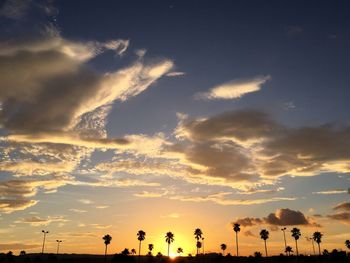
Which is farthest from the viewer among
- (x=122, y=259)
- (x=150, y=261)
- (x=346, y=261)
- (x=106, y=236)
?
(x=150, y=261)

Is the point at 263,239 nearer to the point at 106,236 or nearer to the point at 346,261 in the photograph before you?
the point at 346,261

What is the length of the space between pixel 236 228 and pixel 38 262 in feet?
317

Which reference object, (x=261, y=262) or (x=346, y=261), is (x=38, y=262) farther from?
(x=346, y=261)

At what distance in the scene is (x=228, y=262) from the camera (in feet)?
654

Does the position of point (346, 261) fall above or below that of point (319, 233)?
below

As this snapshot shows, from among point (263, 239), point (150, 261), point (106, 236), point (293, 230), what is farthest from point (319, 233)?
point (106, 236)

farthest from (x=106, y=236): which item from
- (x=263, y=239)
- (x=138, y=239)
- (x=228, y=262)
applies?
(x=263, y=239)

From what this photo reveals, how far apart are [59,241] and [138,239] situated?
35.7 metres

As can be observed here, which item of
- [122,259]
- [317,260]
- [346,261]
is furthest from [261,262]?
[122,259]

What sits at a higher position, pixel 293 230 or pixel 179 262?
pixel 293 230

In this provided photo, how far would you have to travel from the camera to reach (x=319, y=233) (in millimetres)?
192750

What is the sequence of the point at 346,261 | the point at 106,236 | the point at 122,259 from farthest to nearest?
the point at 106,236 < the point at 346,261 < the point at 122,259

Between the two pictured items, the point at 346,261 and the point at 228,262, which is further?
the point at 228,262

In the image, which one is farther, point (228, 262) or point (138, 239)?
point (228, 262)
